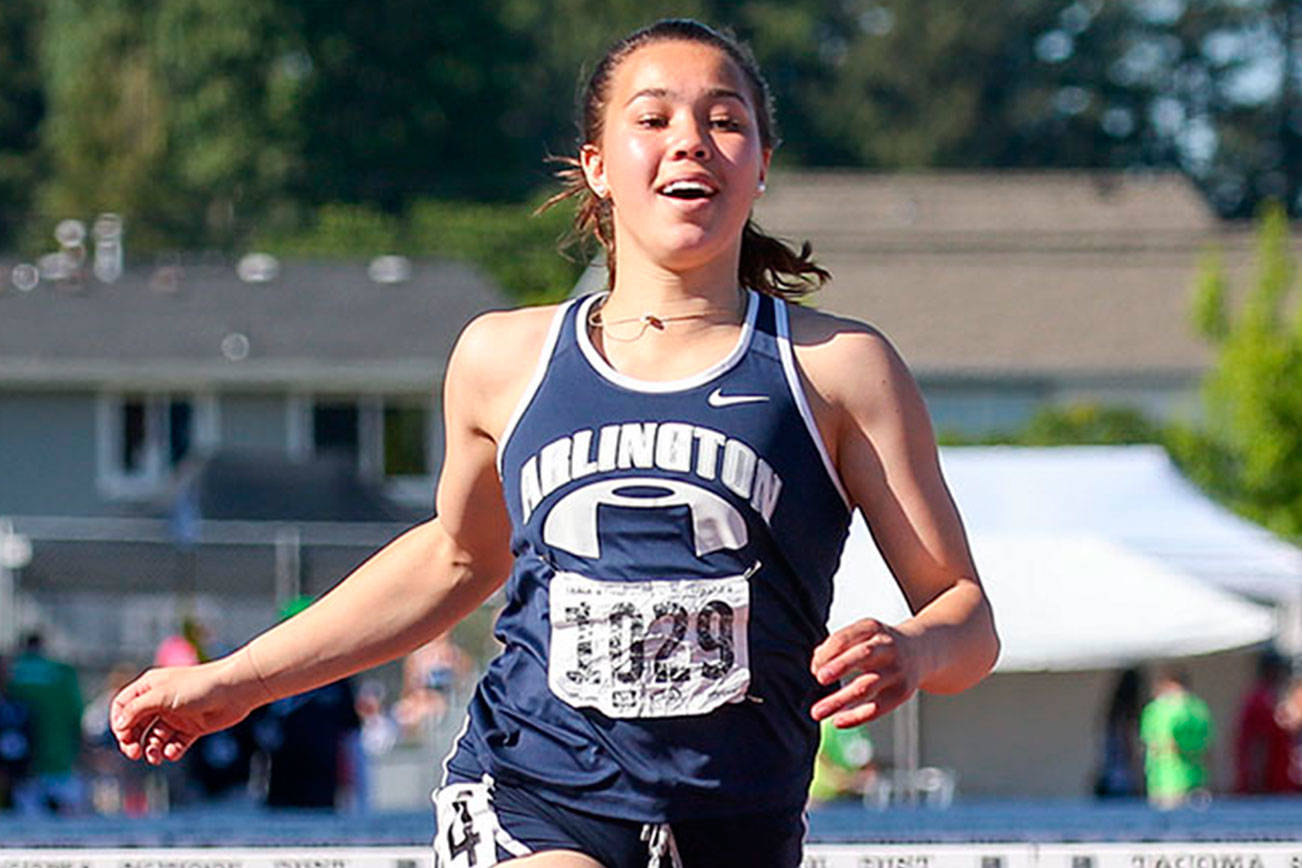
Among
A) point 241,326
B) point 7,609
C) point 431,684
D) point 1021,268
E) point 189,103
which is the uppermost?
point 189,103

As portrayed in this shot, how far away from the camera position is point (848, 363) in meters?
3.87

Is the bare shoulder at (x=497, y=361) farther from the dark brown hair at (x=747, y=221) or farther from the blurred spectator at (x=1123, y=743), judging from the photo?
the blurred spectator at (x=1123, y=743)

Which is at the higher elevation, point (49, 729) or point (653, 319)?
point (653, 319)

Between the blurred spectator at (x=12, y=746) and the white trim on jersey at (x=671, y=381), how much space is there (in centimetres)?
1368

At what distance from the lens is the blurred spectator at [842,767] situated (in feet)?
49.5

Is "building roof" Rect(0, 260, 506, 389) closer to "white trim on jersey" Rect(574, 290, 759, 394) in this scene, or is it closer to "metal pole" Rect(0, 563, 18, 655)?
"metal pole" Rect(0, 563, 18, 655)

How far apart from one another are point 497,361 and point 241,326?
37829 mm

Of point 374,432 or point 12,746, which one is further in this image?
point 374,432

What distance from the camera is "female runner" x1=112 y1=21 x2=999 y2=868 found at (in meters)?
3.82

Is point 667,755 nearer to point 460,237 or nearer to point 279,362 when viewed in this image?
point 279,362

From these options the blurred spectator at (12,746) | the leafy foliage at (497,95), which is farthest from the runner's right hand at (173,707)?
the leafy foliage at (497,95)

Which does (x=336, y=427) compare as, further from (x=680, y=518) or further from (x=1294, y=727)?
(x=680, y=518)

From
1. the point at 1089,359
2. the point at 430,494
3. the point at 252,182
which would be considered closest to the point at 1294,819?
the point at 430,494

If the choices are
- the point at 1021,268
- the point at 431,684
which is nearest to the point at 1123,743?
the point at 431,684
